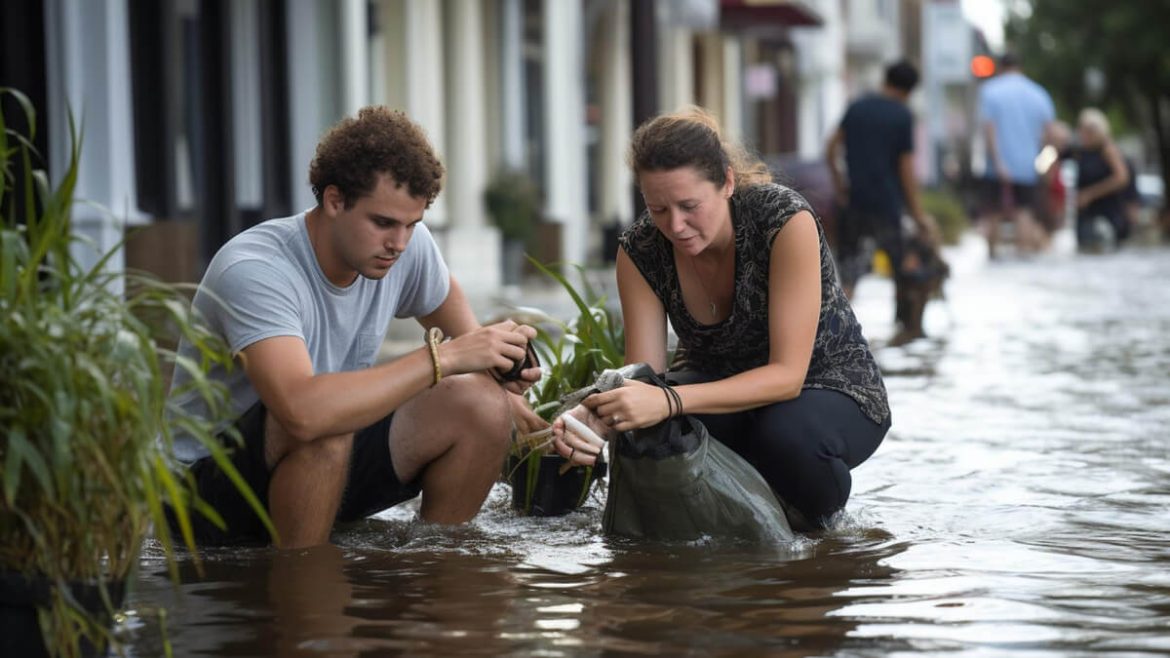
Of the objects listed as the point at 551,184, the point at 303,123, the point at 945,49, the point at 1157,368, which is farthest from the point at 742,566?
the point at 945,49

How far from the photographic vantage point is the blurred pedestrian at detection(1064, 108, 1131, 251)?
75.8 ft

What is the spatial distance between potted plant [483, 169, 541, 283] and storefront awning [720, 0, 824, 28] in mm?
12411

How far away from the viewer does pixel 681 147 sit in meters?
5.09

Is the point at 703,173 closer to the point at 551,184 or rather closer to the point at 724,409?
the point at 724,409

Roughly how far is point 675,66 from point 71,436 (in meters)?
26.6

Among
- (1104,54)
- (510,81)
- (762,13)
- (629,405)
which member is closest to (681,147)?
(629,405)

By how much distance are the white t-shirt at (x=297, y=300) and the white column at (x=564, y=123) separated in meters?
15.0

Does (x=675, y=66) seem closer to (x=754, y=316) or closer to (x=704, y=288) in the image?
(x=704, y=288)

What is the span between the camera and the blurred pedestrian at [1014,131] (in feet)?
65.5

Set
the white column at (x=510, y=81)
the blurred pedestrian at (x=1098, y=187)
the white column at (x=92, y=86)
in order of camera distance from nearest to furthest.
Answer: the white column at (x=92, y=86)
the white column at (x=510, y=81)
the blurred pedestrian at (x=1098, y=187)

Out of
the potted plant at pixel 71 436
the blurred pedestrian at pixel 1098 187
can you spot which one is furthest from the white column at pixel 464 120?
the potted plant at pixel 71 436

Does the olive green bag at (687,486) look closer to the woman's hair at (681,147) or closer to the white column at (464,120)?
the woman's hair at (681,147)

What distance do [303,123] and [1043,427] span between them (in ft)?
26.3

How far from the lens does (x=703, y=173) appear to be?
5.14 metres
